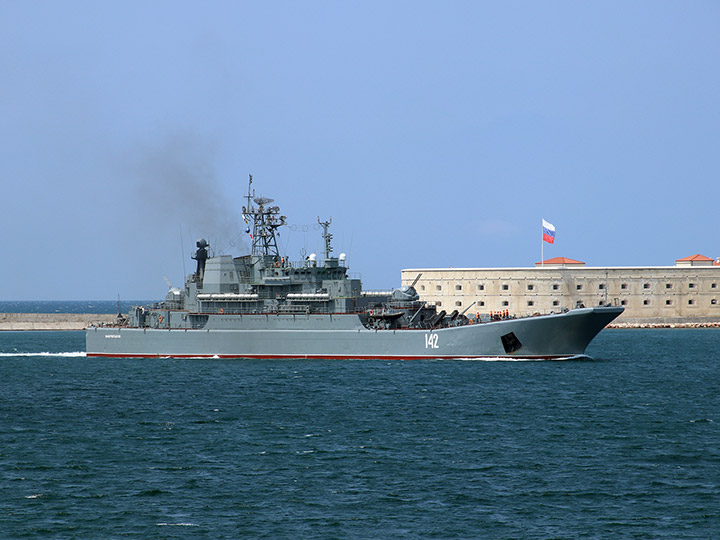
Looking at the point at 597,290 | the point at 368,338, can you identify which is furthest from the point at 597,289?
the point at 368,338

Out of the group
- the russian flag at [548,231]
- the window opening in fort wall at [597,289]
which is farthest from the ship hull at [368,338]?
the window opening in fort wall at [597,289]

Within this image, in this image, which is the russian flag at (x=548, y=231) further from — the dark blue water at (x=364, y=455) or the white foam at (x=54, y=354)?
the white foam at (x=54, y=354)

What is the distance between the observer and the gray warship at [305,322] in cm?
4491

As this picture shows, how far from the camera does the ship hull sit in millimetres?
44625

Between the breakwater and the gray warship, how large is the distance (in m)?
52.9

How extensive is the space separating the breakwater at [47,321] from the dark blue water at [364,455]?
205 ft

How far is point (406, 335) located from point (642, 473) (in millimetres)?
24513

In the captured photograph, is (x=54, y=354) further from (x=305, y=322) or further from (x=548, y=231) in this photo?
(x=548, y=231)

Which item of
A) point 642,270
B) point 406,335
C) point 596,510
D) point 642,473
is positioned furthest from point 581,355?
point 642,270

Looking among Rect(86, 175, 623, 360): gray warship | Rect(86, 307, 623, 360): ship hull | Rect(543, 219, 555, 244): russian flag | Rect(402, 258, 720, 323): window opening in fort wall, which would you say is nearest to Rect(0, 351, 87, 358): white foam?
Rect(86, 175, 623, 360): gray warship

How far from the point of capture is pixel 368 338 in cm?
4572

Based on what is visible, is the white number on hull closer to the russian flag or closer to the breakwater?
the russian flag

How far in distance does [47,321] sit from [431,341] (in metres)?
71.5

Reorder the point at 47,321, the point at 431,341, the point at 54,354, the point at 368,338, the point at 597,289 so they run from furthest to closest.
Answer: the point at 47,321
the point at 597,289
the point at 54,354
the point at 368,338
the point at 431,341
